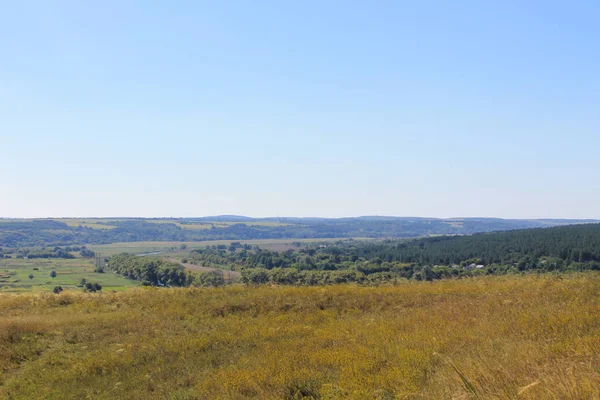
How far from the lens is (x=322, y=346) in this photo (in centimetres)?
1084

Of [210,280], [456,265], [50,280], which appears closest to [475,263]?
[456,265]

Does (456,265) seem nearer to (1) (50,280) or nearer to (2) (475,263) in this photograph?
(2) (475,263)

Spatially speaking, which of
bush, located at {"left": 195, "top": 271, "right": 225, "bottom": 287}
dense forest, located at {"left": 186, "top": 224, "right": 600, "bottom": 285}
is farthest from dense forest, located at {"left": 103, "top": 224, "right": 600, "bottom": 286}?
bush, located at {"left": 195, "top": 271, "right": 225, "bottom": 287}

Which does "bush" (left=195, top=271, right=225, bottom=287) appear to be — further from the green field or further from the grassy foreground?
the grassy foreground

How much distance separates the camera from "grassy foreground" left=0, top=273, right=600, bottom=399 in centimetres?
666

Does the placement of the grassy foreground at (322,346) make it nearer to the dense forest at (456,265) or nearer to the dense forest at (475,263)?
the dense forest at (475,263)

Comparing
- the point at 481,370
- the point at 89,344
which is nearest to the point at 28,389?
the point at 89,344

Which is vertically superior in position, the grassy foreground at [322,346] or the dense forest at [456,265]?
the grassy foreground at [322,346]

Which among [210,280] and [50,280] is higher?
[210,280]

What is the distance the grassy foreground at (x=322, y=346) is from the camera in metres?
6.66

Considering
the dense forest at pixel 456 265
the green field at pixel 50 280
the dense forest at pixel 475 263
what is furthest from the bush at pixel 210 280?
the green field at pixel 50 280

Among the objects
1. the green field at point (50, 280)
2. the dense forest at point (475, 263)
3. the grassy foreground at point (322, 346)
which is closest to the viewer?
the grassy foreground at point (322, 346)

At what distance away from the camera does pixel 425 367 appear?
7.80 meters

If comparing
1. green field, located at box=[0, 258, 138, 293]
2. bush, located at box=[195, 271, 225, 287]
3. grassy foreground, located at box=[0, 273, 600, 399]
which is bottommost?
green field, located at box=[0, 258, 138, 293]
